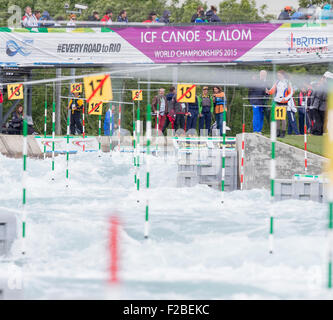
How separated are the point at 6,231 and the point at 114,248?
1.83 metres

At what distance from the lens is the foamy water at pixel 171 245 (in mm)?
Result: 8859

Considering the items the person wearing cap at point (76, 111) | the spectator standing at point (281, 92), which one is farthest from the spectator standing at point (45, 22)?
Result: the spectator standing at point (281, 92)

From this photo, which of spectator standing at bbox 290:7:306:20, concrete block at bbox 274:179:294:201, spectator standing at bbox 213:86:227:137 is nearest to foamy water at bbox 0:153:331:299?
concrete block at bbox 274:179:294:201

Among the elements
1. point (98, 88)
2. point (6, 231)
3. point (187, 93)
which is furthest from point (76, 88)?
point (98, 88)

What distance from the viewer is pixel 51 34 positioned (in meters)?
24.0

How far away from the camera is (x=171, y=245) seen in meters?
11.5

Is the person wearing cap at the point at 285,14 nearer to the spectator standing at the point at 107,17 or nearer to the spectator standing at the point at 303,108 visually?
the spectator standing at the point at 303,108

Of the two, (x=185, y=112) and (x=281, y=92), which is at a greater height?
(x=281, y=92)

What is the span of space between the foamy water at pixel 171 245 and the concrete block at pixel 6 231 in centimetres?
14

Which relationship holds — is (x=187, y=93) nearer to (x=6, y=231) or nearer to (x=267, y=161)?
(x=267, y=161)

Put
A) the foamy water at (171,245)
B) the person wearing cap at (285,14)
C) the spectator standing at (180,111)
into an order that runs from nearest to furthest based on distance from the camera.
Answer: the foamy water at (171,245), the person wearing cap at (285,14), the spectator standing at (180,111)

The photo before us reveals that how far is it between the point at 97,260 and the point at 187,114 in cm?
1324

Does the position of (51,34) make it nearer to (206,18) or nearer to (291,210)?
(206,18)
